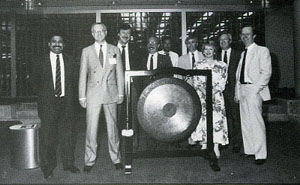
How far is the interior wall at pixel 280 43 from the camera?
10133mm

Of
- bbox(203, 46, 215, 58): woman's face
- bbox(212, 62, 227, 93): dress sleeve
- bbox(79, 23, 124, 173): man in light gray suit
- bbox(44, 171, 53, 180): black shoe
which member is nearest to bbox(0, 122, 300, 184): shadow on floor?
bbox(44, 171, 53, 180): black shoe

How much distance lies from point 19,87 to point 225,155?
23.5 ft

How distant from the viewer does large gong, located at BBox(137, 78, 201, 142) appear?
11.5 ft

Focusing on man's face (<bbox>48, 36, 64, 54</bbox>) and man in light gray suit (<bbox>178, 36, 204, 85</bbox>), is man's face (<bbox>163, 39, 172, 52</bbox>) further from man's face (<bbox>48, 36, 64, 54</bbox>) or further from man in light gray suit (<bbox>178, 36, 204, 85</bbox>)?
man's face (<bbox>48, 36, 64, 54</bbox>)

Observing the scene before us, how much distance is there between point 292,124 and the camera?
7.00 meters

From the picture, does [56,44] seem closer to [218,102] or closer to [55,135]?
[55,135]

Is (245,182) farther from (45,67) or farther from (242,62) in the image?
(45,67)

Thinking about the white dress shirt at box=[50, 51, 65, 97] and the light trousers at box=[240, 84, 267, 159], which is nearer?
the white dress shirt at box=[50, 51, 65, 97]

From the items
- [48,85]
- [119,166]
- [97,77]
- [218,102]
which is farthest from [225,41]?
[48,85]

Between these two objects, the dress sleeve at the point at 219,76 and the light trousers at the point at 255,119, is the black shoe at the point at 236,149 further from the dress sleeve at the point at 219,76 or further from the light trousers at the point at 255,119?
Answer: the dress sleeve at the point at 219,76

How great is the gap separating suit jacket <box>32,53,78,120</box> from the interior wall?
7863 mm

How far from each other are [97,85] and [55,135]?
28.3 inches

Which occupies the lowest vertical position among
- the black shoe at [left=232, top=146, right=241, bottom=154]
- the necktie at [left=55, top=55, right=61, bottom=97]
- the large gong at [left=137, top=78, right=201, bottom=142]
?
A: the black shoe at [left=232, top=146, right=241, bottom=154]

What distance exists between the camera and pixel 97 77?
357 cm
